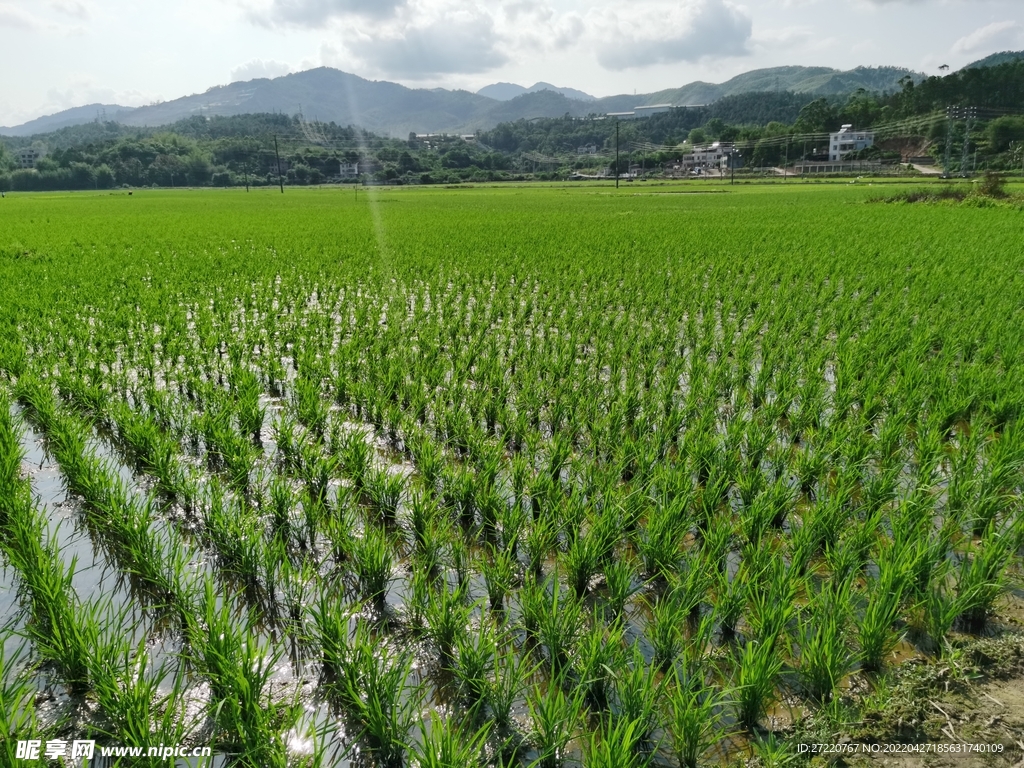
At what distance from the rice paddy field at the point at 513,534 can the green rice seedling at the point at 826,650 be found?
2cm

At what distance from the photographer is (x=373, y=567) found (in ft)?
10.2

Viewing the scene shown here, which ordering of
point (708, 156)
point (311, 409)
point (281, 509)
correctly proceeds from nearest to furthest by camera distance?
point (281, 509) < point (311, 409) < point (708, 156)

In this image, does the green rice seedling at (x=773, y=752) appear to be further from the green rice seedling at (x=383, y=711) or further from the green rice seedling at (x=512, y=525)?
the green rice seedling at (x=512, y=525)

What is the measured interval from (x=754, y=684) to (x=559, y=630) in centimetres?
77

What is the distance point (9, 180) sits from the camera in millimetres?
70750

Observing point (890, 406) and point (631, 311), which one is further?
point (631, 311)

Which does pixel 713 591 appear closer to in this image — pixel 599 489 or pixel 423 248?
pixel 599 489

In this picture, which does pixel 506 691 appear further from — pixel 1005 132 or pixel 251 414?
pixel 1005 132

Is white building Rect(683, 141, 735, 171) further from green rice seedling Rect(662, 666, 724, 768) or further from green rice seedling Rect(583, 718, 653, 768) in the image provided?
green rice seedling Rect(583, 718, 653, 768)

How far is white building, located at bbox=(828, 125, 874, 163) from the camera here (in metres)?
71.9

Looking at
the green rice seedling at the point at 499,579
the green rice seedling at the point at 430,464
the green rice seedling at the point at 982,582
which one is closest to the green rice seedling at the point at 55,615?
the green rice seedling at the point at 499,579

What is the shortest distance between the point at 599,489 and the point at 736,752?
184 cm

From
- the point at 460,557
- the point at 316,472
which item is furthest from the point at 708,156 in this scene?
the point at 460,557

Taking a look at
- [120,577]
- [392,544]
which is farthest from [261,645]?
[120,577]
